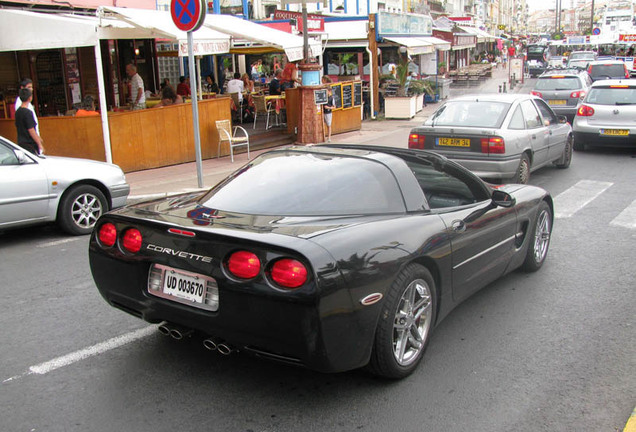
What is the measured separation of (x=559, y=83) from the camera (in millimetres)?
18875

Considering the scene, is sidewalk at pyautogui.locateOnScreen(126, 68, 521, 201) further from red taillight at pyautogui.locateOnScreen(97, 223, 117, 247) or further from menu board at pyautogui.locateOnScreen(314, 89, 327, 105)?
red taillight at pyautogui.locateOnScreen(97, 223, 117, 247)

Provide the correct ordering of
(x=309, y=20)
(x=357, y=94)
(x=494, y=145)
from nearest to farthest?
1. (x=494, y=145)
2. (x=309, y=20)
3. (x=357, y=94)

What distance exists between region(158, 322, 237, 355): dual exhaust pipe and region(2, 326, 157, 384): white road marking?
2.32 feet

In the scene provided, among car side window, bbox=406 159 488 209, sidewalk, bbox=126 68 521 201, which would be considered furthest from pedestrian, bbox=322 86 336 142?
car side window, bbox=406 159 488 209

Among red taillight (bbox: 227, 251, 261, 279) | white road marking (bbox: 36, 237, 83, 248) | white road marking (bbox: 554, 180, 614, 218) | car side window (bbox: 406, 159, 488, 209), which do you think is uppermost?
Answer: car side window (bbox: 406, 159, 488, 209)

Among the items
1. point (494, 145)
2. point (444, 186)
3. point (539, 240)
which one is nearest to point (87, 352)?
point (444, 186)

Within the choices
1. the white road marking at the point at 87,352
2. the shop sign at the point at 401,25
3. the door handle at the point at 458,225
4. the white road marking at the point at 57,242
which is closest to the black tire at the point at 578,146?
the shop sign at the point at 401,25

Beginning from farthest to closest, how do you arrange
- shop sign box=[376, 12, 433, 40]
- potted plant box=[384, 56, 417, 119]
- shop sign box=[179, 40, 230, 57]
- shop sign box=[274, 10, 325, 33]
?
shop sign box=[376, 12, 433, 40]
potted plant box=[384, 56, 417, 119]
shop sign box=[274, 10, 325, 33]
shop sign box=[179, 40, 230, 57]

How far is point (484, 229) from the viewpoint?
4.82m

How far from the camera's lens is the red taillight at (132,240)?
3.98 meters

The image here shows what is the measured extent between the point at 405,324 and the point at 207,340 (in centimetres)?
122

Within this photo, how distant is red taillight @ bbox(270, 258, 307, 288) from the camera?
132 inches

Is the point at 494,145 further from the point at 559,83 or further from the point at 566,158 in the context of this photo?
the point at 559,83

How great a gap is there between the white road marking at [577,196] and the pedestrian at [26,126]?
7.74 metres
